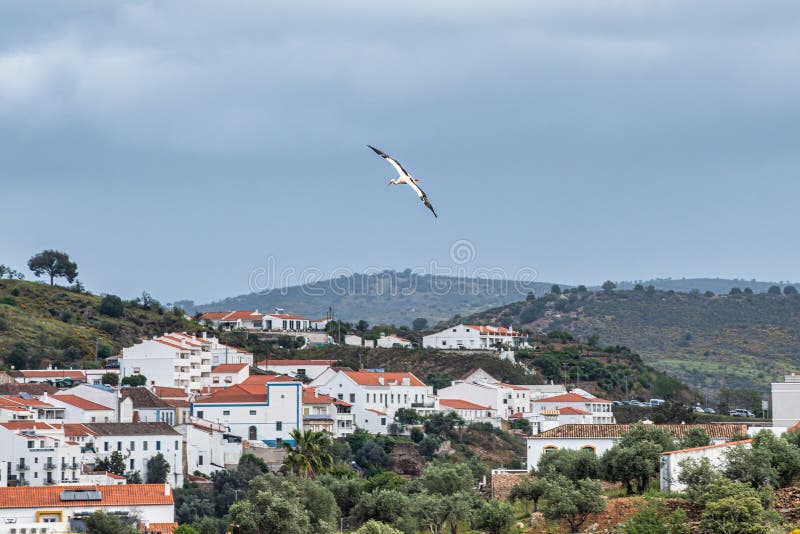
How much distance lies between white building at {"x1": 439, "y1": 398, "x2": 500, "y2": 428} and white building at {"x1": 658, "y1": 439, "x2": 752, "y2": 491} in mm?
63866

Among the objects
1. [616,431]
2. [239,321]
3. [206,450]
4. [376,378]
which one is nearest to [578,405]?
[376,378]

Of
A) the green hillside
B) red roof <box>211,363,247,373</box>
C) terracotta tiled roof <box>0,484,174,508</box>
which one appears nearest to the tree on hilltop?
the green hillside

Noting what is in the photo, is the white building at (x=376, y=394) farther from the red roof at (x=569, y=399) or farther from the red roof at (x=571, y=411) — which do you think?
the red roof at (x=571, y=411)

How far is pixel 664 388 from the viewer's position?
14350 cm

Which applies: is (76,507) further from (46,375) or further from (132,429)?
(46,375)

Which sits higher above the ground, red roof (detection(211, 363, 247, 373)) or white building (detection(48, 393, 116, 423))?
red roof (detection(211, 363, 247, 373))

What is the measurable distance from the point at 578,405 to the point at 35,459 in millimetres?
47113

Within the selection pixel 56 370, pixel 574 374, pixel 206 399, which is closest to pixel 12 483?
pixel 206 399

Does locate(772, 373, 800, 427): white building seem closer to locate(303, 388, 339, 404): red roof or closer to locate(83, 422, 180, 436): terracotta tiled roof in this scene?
locate(83, 422, 180, 436): terracotta tiled roof

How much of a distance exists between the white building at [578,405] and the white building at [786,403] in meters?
43.8

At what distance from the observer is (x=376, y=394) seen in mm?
116312

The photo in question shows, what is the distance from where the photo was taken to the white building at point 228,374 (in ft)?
383

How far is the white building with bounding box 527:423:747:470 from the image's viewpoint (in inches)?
2571

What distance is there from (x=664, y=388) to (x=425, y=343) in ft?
88.6
